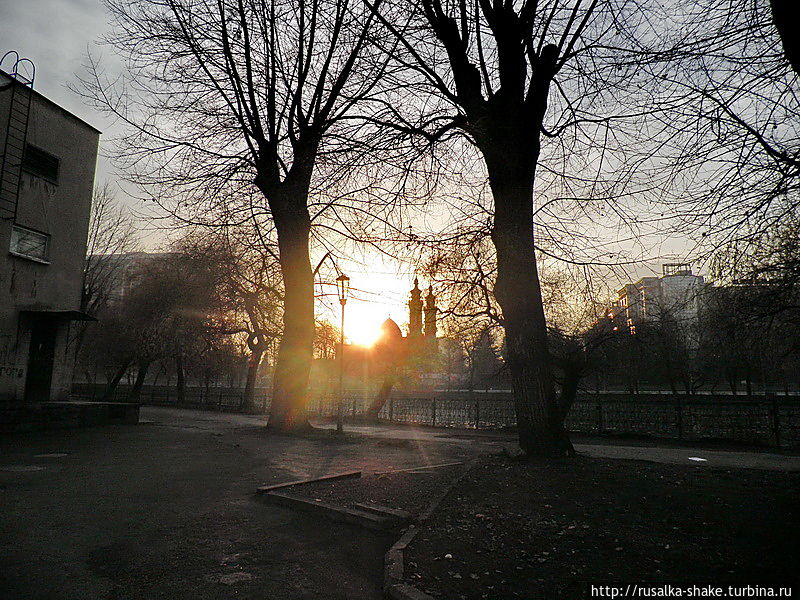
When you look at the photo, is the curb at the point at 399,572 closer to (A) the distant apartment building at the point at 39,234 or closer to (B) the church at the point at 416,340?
(B) the church at the point at 416,340

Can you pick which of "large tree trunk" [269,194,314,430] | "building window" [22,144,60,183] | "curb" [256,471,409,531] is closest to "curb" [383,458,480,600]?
"curb" [256,471,409,531]

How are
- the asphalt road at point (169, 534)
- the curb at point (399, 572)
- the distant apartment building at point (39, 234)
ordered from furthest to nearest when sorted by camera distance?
the distant apartment building at point (39, 234)
the asphalt road at point (169, 534)
the curb at point (399, 572)

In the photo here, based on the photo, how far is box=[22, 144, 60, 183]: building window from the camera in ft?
50.2

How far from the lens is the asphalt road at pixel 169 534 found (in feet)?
13.0

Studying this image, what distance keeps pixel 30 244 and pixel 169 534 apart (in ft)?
46.9

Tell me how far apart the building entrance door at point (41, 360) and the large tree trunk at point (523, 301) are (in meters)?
15.2

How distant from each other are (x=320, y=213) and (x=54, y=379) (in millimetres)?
10238

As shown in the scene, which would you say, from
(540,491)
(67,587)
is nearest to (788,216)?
(540,491)

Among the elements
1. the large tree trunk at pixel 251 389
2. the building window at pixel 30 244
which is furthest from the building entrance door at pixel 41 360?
the large tree trunk at pixel 251 389

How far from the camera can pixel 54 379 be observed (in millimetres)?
16234

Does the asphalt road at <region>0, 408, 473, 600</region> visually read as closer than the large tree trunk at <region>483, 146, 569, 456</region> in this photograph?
Yes

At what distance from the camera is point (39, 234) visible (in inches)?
620

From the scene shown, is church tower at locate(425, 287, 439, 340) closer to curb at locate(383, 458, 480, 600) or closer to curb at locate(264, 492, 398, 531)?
curb at locate(264, 492, 398, 531)

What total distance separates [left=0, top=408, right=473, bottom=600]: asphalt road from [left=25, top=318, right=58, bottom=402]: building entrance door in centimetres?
681
